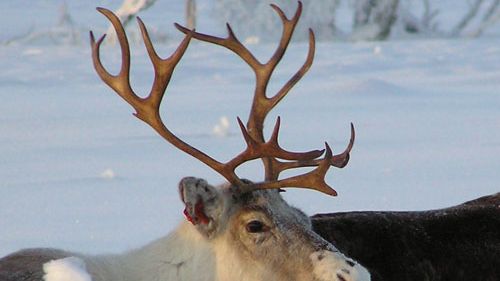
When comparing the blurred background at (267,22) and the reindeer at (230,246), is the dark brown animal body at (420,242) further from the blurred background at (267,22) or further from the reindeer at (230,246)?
the blurred background at (267,22)

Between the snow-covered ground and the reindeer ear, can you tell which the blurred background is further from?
the reindeer ear

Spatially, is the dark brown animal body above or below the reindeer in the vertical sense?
below

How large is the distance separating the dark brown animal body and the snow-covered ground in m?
2.02

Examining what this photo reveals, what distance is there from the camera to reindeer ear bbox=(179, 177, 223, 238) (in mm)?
4328

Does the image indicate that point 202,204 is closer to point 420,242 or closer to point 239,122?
point 239,122

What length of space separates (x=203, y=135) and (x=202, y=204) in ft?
24.0

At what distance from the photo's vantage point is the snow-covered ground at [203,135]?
846 cm

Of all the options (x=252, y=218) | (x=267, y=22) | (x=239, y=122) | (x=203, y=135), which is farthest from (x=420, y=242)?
(x=267, y=22)

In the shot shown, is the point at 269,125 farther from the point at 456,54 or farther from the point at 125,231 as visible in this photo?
the point at 456,54

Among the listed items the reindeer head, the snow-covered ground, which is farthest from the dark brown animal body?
the snow-covered ground

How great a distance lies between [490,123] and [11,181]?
523cm

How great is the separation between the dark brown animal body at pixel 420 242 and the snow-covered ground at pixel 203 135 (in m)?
2.02

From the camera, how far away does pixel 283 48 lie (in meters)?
5.08

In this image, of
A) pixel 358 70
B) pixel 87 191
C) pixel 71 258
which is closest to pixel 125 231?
pixel 87 191
